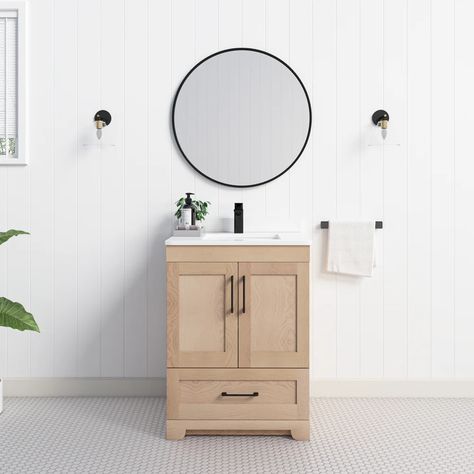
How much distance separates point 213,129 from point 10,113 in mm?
1121

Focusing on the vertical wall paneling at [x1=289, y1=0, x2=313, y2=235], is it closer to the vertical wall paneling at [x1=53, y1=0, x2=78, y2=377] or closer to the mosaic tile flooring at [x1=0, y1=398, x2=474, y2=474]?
the mosaic tile flooring at [x1=0, y1=398, x2=474, y2=474]

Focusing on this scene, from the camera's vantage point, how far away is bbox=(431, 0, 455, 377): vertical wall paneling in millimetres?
3166

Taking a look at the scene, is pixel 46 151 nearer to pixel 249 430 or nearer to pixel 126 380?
pixel 126 380

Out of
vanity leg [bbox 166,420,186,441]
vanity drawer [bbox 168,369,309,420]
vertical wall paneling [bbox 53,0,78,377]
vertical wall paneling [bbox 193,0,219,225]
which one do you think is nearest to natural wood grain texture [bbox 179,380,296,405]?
vanity drawer [bbox 168,369,309,420]

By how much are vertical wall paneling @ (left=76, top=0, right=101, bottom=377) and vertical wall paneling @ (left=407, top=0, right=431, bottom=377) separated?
169cm

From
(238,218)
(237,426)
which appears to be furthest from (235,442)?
(238,218)

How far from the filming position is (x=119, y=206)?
10.5 feet

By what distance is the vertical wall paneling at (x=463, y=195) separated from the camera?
317 centimetres

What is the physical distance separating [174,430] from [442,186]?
1898 mm

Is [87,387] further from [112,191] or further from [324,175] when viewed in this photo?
[324,175]

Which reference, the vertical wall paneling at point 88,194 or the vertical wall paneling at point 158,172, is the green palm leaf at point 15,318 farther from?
the vertical wall paneling at point 158,172

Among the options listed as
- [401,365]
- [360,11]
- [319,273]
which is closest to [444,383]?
[401,365]

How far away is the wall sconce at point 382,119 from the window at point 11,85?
1.91 metres

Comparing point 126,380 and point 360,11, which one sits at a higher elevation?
point 360,11
